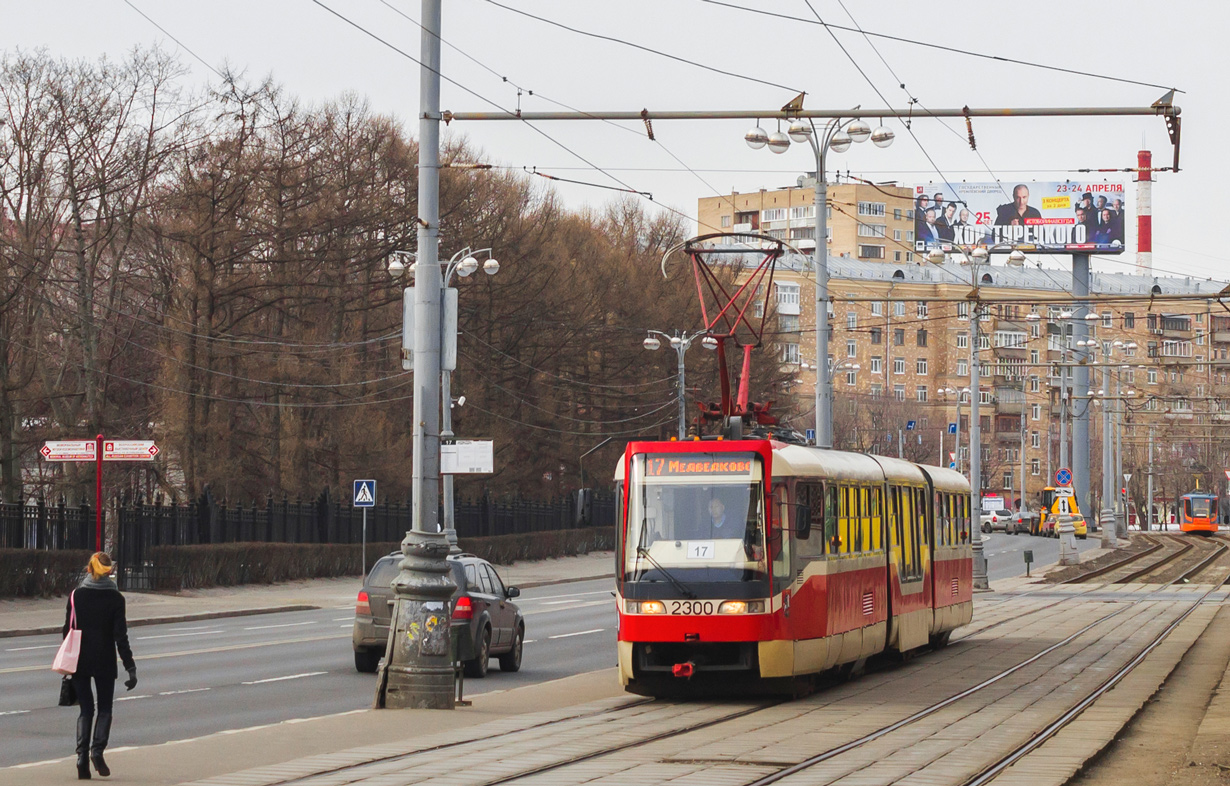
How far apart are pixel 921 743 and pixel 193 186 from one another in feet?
128

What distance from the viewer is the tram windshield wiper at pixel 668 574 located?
17.3m

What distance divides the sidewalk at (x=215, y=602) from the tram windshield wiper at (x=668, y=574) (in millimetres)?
16078

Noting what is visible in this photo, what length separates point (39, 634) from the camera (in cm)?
3022

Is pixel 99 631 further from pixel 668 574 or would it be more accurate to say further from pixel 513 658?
pixel 513 658

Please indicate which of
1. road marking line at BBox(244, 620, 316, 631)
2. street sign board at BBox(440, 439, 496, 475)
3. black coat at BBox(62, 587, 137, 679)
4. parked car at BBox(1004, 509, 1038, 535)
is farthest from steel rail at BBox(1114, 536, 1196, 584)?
black coat at BBox(62, 587, 137, 679)

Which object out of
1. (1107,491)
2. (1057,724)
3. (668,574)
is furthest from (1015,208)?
(1057,724)

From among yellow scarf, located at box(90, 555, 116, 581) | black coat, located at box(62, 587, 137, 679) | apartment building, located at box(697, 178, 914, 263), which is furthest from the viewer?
apartment building, located at box(697, 178, 914, 263)

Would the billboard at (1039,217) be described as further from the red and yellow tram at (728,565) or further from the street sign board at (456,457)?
the red and yellow tram at (728,565)

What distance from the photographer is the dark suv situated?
21.3 meters

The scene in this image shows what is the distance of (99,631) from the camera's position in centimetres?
1220

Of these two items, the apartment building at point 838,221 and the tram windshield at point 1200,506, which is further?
the apartment building at point 838,221

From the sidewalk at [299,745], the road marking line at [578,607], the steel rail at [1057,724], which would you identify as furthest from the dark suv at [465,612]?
the road marking line at [578,607]

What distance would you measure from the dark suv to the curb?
1005 cm

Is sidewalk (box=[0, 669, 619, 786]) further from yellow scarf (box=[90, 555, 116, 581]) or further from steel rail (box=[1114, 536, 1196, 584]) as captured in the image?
steel rail (box=[1114, 536, 1196, 584])
